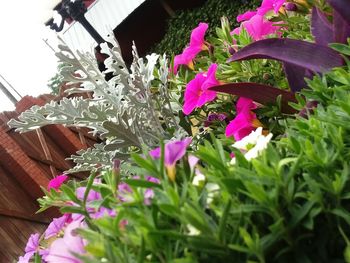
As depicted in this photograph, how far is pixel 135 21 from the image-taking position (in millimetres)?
9414

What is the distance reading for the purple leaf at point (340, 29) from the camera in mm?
1083

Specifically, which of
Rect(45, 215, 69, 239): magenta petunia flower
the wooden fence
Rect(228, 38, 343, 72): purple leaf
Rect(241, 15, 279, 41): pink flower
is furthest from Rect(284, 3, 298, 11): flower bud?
the wooden fence

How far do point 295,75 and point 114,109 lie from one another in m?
0.51

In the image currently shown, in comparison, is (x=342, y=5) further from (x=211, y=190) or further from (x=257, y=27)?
(x=211, y=190)

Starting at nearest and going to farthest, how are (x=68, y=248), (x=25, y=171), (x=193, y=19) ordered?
(x=68, y=248) < (x=25, y=171) < (x=193, y=19)

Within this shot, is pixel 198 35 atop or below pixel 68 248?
below

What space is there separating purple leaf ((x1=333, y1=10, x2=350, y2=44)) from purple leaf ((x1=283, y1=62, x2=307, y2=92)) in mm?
108

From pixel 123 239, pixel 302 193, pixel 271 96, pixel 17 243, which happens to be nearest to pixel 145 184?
pixel 123 239

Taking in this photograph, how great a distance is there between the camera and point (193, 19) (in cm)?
795

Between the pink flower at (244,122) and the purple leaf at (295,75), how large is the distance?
0.12m

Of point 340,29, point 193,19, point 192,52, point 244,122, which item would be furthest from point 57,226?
point 193,19

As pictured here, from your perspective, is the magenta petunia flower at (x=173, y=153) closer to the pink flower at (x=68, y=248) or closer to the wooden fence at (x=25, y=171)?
the pink flower at (x=68, y=248)

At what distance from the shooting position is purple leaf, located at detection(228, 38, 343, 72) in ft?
3.56

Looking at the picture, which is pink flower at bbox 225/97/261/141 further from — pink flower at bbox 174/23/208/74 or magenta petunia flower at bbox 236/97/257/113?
pink flower at bbox 174/23/208/74
